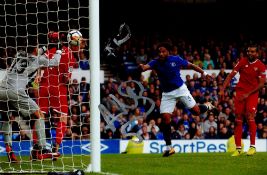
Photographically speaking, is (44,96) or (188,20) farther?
(188,20)

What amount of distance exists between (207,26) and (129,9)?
315 centimetres

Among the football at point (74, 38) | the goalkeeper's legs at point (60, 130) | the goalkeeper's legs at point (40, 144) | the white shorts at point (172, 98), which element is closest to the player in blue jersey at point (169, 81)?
the white shorts at point (172, 98)

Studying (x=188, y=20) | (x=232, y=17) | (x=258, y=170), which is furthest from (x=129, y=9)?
(x=258, y=170)

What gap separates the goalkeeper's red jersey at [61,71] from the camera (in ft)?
35.7

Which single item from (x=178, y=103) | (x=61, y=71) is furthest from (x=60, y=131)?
(x=178, y=103)

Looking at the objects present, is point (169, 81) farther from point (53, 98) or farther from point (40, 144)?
point (40, 144)

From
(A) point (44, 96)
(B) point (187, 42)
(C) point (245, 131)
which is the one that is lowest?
(C) point (245, 131)

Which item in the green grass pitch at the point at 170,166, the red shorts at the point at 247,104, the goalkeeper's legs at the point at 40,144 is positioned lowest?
the green grass pitch at the point at 170,166

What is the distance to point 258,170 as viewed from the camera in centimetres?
891

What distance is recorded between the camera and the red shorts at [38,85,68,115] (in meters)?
11.4

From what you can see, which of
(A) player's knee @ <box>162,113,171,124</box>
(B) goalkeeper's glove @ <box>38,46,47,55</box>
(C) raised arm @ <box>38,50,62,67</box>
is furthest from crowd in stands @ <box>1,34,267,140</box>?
(B) goalkeeper's glove @ <box>38,46,47,55</box>

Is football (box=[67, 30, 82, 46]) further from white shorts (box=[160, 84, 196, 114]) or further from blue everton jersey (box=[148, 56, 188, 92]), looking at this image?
white shorts (box=[160, 84, 196, 114])

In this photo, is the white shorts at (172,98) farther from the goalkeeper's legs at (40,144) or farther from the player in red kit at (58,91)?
the goalkeeper's legs at (40,144)

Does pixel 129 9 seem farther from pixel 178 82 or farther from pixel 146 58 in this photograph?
pixel 178 82
